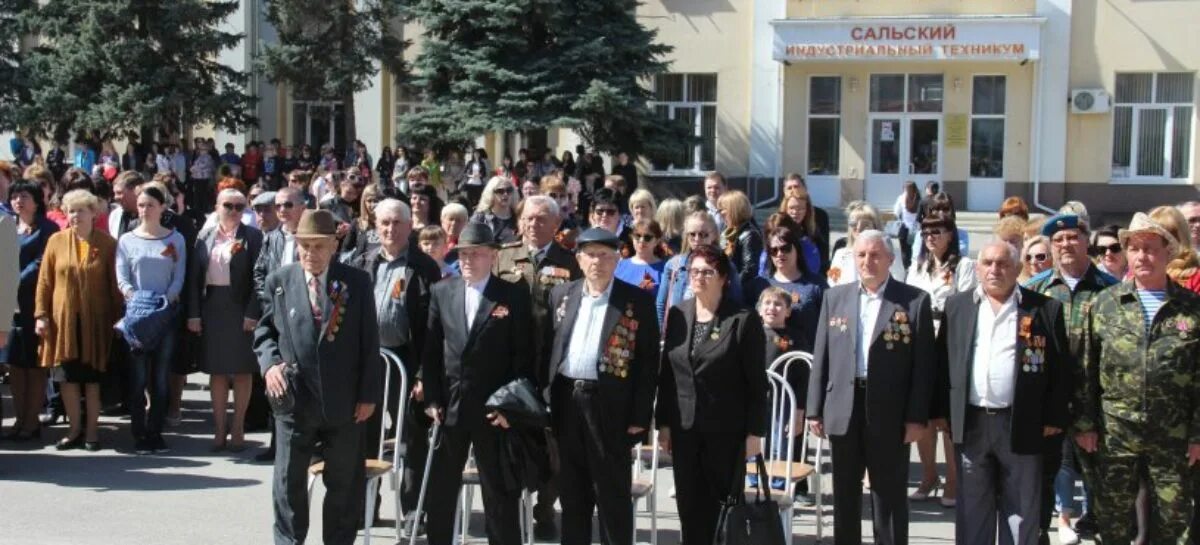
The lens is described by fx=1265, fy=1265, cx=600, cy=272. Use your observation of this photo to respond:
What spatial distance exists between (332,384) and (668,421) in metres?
1.70

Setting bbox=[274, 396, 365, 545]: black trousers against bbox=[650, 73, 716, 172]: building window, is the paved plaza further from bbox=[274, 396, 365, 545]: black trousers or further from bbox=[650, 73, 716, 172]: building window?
bbox=[650, 73, 716, 172]: building window

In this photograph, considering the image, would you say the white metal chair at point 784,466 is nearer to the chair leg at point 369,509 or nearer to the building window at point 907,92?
the chair leg at point 369,509

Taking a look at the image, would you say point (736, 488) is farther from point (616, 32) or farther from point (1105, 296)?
point (616, 32)

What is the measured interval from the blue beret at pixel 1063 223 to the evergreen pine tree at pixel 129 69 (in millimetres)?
21815

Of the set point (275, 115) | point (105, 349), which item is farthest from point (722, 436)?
point (275, 115)

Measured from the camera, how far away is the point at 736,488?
620 centimetres

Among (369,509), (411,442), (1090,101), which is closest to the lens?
(369,509)

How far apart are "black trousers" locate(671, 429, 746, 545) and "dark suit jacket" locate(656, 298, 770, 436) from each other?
0.25 feet

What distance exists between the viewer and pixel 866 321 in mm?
6387

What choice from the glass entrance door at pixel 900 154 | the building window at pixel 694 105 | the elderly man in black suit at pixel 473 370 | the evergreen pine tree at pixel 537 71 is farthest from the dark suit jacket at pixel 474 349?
the glass entrance door at pixel 900 154

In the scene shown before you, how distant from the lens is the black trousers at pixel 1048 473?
6152 millimetres

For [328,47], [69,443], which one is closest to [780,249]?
[69,443]

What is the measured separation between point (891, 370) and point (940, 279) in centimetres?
216

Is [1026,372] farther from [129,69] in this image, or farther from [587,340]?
[129,69]
